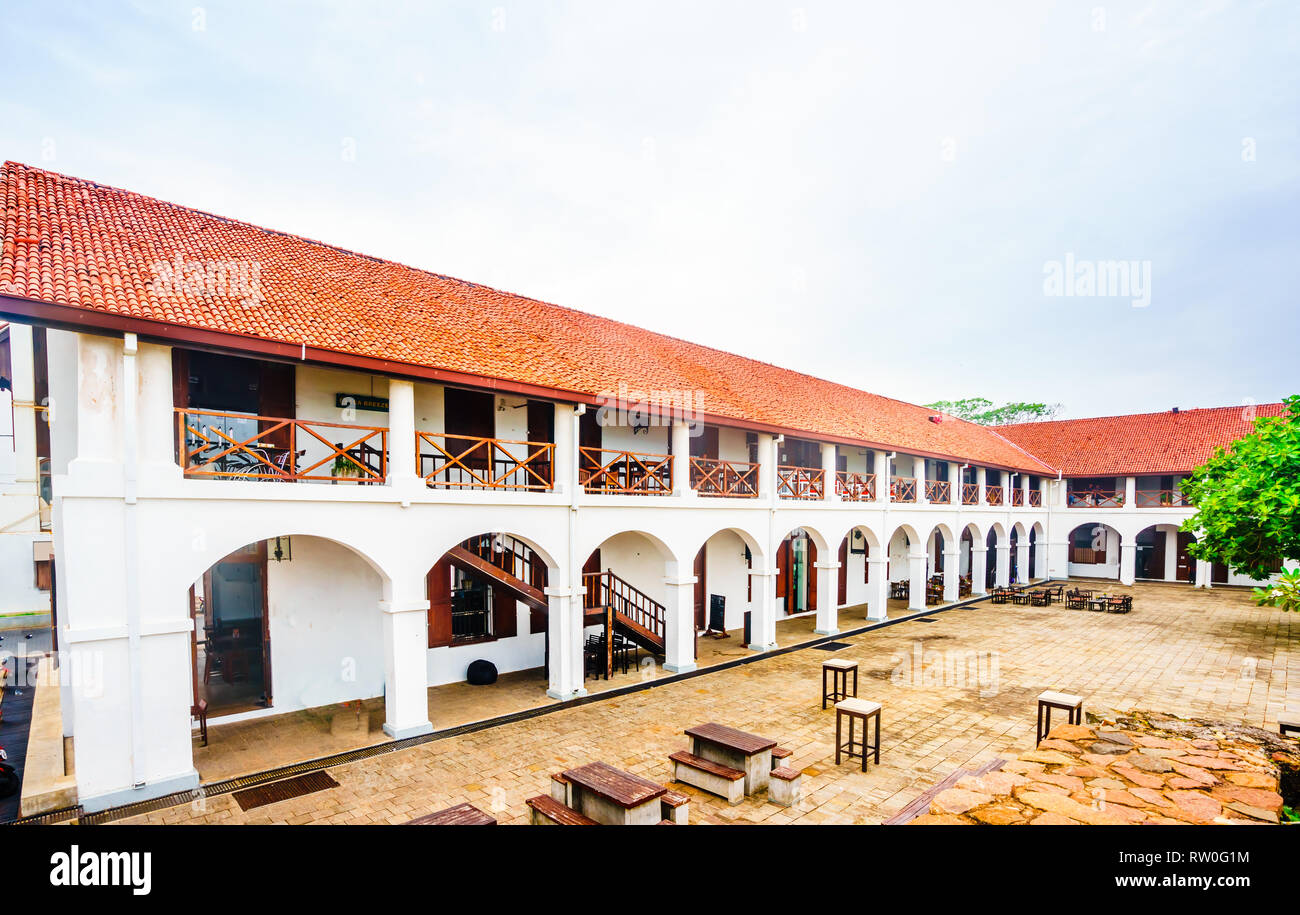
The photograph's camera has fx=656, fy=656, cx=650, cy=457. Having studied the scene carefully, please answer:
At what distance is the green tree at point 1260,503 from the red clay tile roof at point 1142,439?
31.3 feet

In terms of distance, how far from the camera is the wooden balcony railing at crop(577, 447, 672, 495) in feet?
39.8

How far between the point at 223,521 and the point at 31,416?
17.6m

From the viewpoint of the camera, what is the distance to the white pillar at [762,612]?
14766 millimetres

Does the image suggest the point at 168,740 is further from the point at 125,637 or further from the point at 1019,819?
the point at 1019,819

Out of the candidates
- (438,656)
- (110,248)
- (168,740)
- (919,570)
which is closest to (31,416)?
(110,248)

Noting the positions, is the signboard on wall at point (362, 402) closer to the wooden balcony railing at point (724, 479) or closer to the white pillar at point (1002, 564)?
the wooden balcony railing at point (724, 479)

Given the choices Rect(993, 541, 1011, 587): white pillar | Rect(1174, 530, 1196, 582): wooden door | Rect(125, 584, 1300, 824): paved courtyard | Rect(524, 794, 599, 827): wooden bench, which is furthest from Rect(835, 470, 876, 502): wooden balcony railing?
Rect(1174, 530, 1196, 582): wooden door

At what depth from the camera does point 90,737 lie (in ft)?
22.3

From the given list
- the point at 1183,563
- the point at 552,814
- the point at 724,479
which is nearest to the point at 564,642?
the point at 552,814

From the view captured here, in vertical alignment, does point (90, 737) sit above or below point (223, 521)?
below

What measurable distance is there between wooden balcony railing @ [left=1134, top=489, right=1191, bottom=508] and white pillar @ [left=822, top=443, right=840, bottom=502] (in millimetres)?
18899

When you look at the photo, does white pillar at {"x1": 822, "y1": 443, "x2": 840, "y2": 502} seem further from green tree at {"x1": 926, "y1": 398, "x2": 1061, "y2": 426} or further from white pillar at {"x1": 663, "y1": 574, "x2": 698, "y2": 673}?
green tree at {"x1": 926, "y1": 398, "x2": 1061, "y2": 426}
